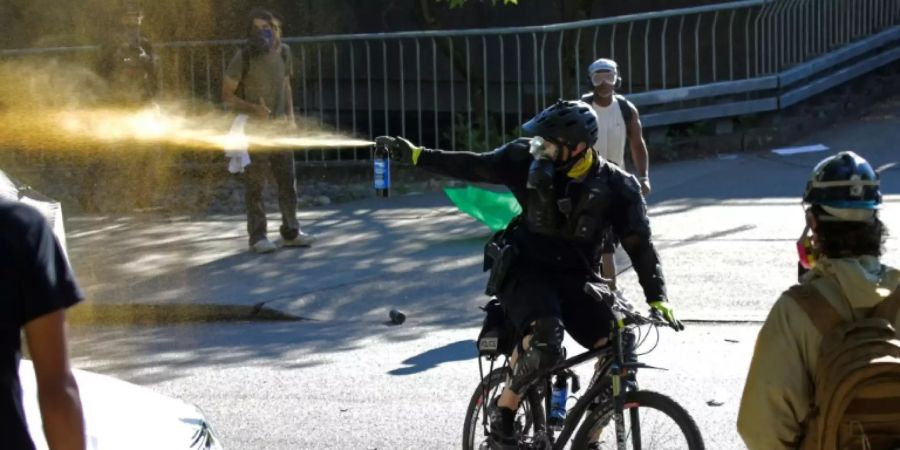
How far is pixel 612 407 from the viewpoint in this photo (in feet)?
16.8

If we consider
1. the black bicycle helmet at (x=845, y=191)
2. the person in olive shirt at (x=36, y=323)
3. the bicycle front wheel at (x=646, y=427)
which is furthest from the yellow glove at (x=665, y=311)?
the person in olive shirt at (x=36, y=323)

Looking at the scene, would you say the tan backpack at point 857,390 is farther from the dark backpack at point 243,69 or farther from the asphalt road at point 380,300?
the dark backpack at point 243,69

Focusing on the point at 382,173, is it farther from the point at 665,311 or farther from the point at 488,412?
the point at 665,311

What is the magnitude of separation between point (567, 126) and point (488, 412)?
120 centimetres

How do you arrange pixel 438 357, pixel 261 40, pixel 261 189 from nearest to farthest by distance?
1. pixel 438 357
2. pixel 261 40
3. pixel 261 189

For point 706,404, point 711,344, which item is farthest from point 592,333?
Answer: point 711,344

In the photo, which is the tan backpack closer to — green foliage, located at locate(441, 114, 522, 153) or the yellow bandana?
the yellow bandana

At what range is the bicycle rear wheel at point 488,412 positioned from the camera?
564 cm

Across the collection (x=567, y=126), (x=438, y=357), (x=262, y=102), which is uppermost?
(x=567, y=126)

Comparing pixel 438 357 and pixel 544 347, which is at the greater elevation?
pixel 544 347

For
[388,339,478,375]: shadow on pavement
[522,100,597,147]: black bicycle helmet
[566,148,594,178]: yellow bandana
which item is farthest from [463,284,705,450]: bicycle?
[388,339,478,375]: shadow on pavement

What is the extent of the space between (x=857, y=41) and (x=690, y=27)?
208cm

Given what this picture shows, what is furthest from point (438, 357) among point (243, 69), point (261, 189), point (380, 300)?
point (243, 69)

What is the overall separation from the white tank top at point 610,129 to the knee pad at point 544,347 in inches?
146
